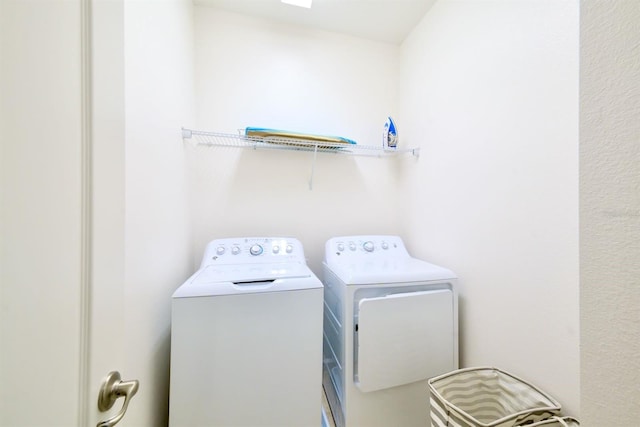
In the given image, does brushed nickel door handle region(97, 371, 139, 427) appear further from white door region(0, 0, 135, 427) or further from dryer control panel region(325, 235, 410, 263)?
dryer control panel region(325, 235, 410, 263)

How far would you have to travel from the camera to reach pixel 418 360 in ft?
3.87

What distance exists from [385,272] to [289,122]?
1.37 m

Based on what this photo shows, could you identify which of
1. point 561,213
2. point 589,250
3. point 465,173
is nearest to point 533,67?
point 465,173

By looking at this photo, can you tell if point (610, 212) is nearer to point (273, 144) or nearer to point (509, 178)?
point (509, 178)

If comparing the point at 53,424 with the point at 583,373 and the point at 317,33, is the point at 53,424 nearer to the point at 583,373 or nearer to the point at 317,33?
the point at 583,373

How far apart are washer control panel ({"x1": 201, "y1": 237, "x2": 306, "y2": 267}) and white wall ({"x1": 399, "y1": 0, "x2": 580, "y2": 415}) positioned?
3.37ft

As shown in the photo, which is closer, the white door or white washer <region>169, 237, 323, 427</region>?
the white door

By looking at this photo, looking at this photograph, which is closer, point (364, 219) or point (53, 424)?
point (53, 424)

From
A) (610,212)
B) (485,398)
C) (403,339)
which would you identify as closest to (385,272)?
(403,339)

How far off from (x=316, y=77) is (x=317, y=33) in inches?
14.4

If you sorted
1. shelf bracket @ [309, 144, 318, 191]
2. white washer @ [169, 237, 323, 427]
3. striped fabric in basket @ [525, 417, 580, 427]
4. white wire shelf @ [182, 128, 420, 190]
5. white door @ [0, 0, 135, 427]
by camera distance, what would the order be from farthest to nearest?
shelf bracket @ [309, 144, 318, 191]
white wire shelf @ [182, 128, 420, 190]
white washer @ [169, 237, 323, 427]
striped fabric in basket @ [525, 417, 580, 427]
white door @ [0, 0, 135, 427]

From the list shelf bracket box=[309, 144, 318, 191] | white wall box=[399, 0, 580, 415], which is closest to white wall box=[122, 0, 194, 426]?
shelf bracket box=[309, 144, 318, 191]

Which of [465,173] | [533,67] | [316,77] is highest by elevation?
[316,77]

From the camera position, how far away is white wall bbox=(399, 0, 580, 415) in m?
0.85
